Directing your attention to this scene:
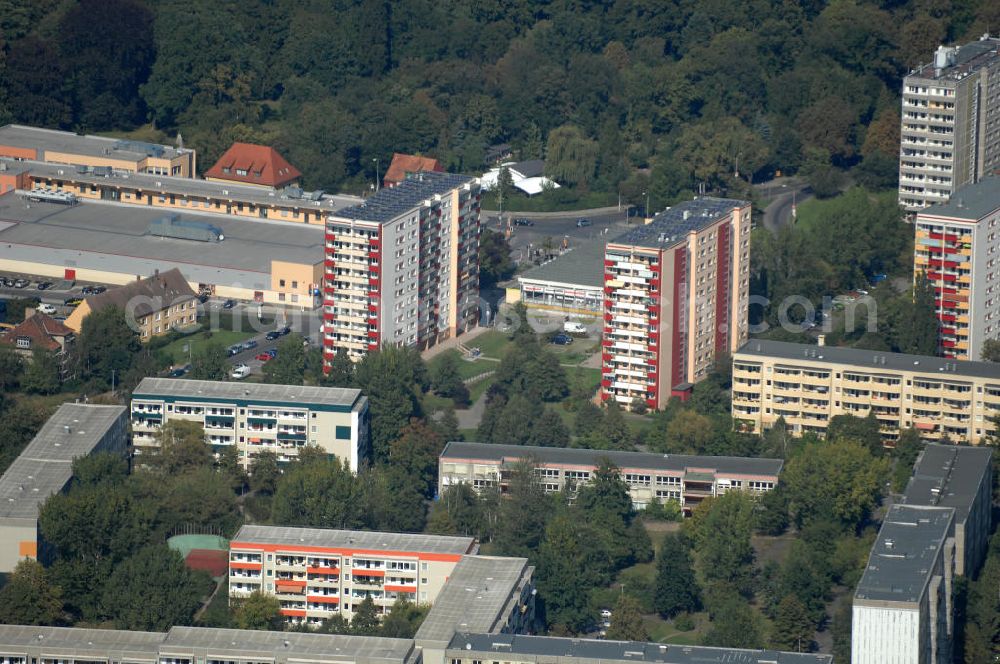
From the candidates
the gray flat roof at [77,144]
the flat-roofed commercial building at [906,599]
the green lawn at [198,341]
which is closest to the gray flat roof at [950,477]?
the flat-roofed commercial building at [906,599]

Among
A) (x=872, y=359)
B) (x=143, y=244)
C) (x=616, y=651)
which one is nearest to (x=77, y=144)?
(x=143, y=244)

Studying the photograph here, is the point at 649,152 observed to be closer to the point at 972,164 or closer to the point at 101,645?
the point at 972,164

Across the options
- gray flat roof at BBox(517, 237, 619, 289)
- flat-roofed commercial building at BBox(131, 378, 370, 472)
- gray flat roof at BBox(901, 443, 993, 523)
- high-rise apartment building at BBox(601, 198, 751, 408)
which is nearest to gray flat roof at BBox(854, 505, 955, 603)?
gray flat roof at BBox(901, 443, 993, 523)

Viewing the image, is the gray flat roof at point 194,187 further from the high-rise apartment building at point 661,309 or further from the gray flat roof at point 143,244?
the high-rise apartment building at point 661,309

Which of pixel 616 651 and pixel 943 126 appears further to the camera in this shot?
pixel 943 126

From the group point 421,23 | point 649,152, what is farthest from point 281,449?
point 421,23

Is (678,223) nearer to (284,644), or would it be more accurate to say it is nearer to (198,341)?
(198,341)

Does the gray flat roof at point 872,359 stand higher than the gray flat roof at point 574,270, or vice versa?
the gray flat roof at point 872,359
